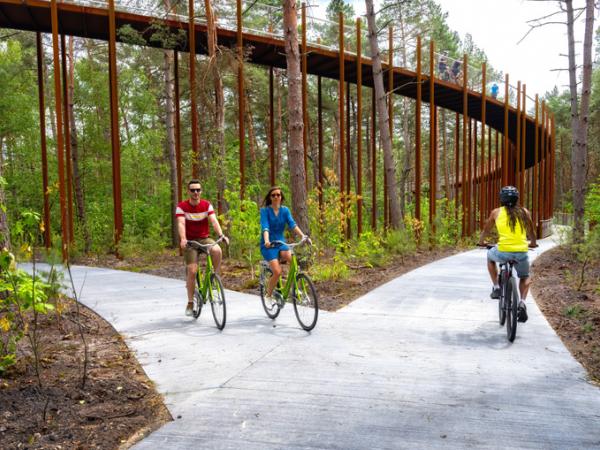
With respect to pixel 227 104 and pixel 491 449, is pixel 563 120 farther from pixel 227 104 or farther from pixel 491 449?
pixel 491 449

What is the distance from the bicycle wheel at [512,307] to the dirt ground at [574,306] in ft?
2.00

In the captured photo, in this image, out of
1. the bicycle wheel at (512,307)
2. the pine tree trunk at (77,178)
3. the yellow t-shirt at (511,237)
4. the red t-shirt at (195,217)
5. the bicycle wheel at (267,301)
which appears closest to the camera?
the bicycle wheel at (512,307)

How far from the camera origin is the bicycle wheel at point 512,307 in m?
5.73

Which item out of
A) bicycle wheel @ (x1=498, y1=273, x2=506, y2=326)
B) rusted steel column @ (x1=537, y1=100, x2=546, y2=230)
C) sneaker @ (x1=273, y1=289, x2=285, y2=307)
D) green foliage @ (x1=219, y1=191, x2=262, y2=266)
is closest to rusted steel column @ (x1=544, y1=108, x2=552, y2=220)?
rusted steel column @ (x1=537, y1=100, x2=546, y2=230)

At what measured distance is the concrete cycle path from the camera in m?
3.38

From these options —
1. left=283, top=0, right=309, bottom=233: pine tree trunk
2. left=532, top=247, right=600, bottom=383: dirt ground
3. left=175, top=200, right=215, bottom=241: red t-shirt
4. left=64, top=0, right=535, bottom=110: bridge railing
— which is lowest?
left=532, top=247, right=600, bottom=383: dirt ground

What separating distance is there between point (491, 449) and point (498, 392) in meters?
1.12

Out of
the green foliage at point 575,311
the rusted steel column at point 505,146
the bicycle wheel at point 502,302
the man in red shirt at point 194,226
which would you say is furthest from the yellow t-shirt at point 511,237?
the rusted steel column at point 505,146

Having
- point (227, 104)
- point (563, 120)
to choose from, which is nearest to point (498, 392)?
point (227, 104)

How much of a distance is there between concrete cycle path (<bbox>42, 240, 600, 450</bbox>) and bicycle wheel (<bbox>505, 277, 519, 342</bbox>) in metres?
0.14

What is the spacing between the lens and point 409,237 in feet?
54.3

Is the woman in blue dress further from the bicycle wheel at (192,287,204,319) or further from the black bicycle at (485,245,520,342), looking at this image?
the black bicycle at (485,245,520,342)

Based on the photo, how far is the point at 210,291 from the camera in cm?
652

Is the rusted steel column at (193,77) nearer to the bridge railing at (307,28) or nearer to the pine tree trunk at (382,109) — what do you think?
the bridge railing at (307,28)
